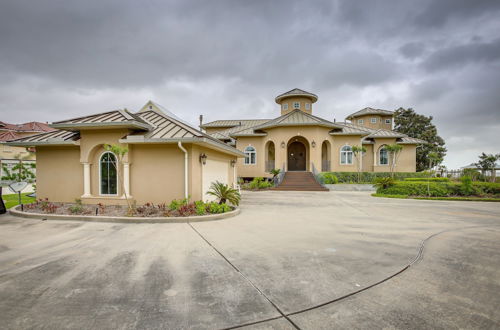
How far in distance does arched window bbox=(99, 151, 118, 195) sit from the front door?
1922 cm

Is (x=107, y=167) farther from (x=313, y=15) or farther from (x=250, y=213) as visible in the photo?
(x=313, y=15)

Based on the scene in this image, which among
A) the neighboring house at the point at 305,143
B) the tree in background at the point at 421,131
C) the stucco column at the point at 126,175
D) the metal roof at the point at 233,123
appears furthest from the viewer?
the tree in background at the point at 421,131

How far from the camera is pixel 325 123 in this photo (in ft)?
71.4

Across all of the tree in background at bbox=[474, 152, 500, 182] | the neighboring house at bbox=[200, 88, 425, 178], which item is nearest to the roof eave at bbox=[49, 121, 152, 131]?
the neighboring house at bbox=[200, 88, 425, 178]

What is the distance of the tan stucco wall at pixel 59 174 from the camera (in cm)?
1011

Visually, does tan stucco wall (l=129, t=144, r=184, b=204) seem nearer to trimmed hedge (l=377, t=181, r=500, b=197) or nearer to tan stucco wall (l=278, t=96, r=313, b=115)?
trimmed hedge (l=377, t=181, r=500, b=197)

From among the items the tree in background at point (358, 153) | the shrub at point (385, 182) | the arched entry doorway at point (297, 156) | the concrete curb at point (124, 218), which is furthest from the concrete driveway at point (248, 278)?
the arched entry doorway at point (297, 156)

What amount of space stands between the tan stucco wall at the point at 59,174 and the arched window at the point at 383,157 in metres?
27.4

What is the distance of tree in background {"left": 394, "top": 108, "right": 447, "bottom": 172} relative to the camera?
36.8m

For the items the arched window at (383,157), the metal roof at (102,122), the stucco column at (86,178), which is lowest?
the stucco column at (86,178)

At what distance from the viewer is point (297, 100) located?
87.2 ft

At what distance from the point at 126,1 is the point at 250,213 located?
12366 millimetres

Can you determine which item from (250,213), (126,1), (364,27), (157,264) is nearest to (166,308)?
(157,264)

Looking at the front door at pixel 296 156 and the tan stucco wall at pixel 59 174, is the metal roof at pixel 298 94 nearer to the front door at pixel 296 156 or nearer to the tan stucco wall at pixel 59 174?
the front door at pixel 296 156
